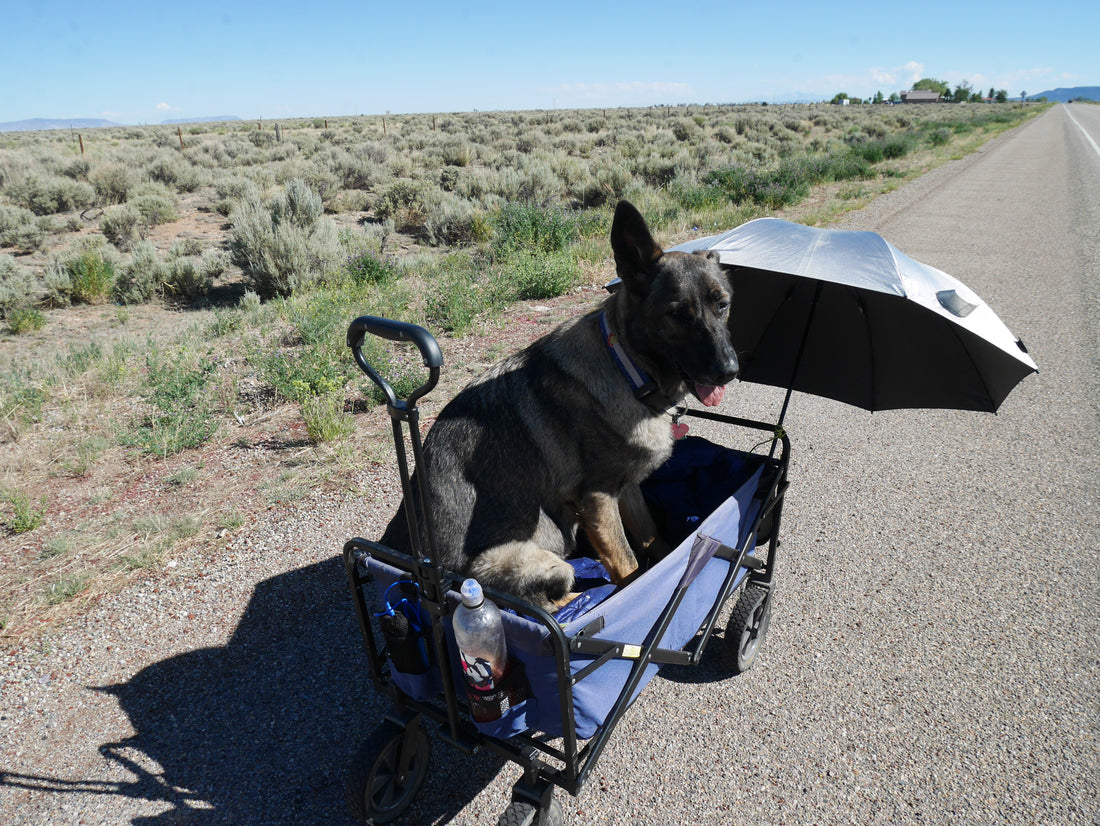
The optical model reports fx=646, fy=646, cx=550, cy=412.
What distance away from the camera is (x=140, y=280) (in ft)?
35.9

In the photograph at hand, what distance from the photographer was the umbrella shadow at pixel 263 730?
2494 millimetres

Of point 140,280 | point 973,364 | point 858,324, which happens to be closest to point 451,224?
point 140,280

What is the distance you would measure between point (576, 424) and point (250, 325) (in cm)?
710

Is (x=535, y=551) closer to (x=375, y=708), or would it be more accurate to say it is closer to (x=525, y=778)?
(x=525, y=778)

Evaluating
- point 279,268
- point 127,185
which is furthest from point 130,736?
point 127,185

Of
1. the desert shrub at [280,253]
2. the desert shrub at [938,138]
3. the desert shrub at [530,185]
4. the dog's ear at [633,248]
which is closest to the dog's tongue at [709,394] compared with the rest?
the dog's ear at [633,248]

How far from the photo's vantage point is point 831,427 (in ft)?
18.1

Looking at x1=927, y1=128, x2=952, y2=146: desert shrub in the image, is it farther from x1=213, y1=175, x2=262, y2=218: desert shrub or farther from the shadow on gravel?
the shadow on gravel

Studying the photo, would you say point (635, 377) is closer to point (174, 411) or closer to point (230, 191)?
point (174, 411)

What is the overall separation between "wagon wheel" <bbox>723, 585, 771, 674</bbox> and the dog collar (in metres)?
1.03

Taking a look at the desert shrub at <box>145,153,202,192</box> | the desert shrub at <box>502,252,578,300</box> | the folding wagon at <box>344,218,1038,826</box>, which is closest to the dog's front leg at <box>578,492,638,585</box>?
the folding wagon at <box>344,218,1038,826</box>

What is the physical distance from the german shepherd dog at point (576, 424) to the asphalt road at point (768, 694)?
0.83m

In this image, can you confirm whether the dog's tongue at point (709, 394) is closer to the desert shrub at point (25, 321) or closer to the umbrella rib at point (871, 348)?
the umbrella rib at point (871, 348)

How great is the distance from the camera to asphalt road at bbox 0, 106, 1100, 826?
2.49 meters
